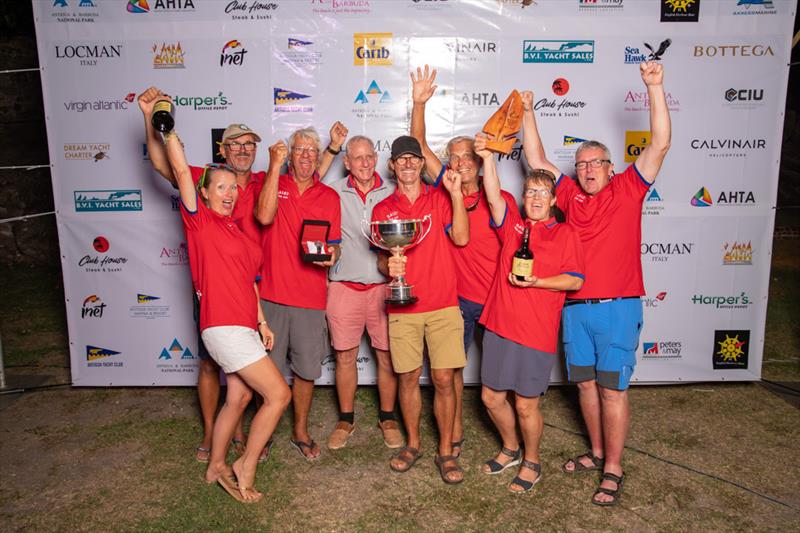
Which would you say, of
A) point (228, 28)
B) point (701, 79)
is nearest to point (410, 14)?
point (228, 28)

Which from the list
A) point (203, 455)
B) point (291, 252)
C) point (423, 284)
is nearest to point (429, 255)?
point (423, 284)

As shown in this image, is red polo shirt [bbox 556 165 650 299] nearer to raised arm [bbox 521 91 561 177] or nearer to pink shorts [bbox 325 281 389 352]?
raised arm [bbox 521 91 561 177]

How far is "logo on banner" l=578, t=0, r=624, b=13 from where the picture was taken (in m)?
4.71

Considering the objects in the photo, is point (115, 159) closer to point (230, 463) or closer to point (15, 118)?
point (230, 463)

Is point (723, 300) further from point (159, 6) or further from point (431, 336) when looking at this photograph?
point (159, 6)

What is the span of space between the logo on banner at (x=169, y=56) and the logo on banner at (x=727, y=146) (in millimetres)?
4278

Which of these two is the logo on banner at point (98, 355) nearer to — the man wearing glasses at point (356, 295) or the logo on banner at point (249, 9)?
the man wearing glasses at point (356, 295)

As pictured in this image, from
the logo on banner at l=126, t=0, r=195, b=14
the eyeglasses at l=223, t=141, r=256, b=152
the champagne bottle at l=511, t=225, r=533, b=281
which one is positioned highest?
the logo on banner at l=126, t=0, r=195, b=14

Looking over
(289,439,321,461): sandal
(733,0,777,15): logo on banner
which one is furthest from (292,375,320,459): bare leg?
(733,0,777,15): logo on banner

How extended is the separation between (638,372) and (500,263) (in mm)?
2524

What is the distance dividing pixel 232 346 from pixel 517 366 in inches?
63.0

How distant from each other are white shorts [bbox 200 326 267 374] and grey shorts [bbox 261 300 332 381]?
0.62 meters

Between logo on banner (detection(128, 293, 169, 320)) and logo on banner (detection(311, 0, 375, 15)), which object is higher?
logo on banner (detection(311, 0, 375, 15))

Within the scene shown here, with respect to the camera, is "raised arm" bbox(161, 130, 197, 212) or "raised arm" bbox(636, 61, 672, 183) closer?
"raised arm" bbox(161, 130, 197, 212)
